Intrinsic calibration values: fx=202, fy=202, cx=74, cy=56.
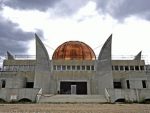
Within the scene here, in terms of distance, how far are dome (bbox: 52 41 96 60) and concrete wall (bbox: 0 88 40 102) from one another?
16714 millimetres

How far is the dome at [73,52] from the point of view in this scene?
47256mm

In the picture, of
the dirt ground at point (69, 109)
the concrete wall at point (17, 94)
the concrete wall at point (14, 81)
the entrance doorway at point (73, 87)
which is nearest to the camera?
the dirt ground at point (69, 109)

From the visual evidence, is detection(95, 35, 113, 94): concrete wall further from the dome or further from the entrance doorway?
the dome

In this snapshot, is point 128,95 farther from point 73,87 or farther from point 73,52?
point 73,52

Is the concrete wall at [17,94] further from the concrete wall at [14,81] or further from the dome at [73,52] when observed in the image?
the dome at [73,52]

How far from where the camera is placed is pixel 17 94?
3141 centimetres

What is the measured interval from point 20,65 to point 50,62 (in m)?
7.15

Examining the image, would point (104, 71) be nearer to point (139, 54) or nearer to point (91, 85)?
point (91, 85)

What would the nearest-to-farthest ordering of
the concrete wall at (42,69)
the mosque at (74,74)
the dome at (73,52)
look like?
the mosque at (74,74) < the concrete wall at (42,69) < the dome at (73,52)

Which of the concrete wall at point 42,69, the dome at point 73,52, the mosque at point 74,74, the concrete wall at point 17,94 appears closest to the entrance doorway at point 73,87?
the mosque at point 74,74

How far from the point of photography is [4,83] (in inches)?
1602

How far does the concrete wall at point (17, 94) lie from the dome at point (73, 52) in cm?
1671

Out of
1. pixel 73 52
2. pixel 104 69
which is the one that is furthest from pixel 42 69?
pixel 104 69

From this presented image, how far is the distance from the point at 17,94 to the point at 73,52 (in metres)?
19.7
